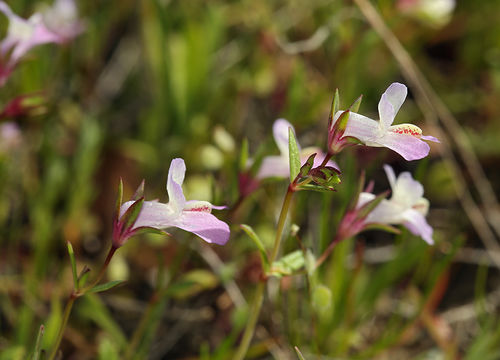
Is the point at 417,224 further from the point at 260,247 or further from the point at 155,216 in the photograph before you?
the point at 155,216

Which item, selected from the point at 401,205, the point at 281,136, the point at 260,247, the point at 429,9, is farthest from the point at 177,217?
the point at 429,9

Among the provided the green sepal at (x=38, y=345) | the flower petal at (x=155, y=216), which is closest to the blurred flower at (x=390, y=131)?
the flower petal at (x=155, y=216)

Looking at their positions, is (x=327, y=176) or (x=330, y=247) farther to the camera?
(x=330, y=247)

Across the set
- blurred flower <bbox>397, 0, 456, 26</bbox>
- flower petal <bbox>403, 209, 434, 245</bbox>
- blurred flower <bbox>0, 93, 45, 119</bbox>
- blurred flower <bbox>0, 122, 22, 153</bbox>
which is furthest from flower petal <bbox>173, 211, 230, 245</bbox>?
blurred flower <bbox>397, 0, 456, 26</bbox>

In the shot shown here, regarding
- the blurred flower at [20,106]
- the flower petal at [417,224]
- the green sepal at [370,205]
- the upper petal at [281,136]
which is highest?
the blurred flower at [20,106]

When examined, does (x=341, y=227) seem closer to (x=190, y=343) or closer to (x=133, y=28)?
(x=190, y=343)

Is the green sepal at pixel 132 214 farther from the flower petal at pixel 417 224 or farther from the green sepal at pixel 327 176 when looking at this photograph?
the flower petal at pixel 417 224

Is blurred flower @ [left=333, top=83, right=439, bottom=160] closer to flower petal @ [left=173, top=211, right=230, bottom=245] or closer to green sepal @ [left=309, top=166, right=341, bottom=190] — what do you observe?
green sepal @ [left=309, top=166, right=341, bottom=190]
